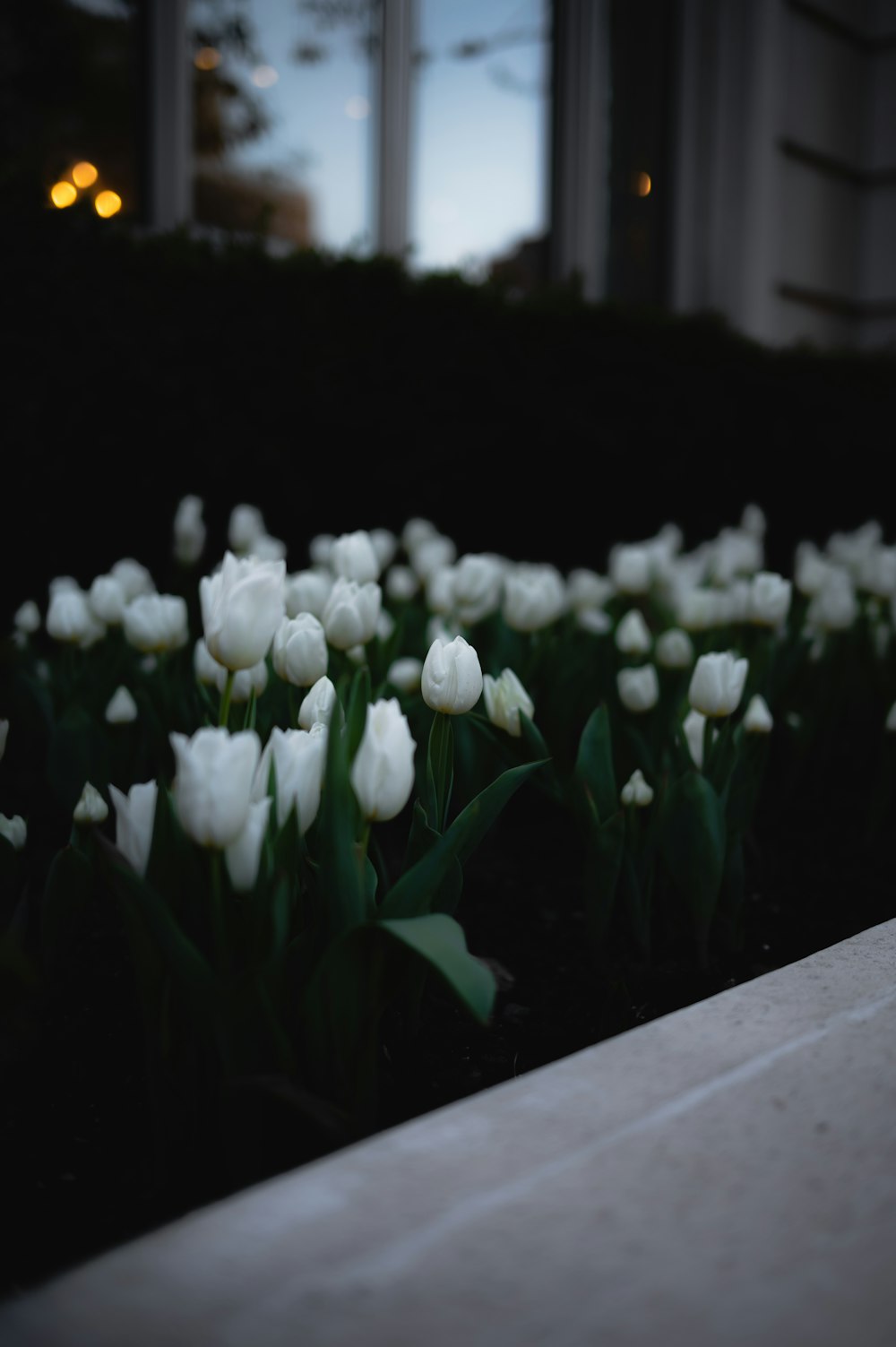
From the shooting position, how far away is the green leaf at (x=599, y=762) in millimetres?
1489

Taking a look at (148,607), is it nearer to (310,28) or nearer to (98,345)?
(98,345)

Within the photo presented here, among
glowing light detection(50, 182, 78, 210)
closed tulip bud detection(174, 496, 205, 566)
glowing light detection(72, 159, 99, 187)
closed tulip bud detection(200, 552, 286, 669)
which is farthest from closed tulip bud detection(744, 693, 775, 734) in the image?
glowing light detection(72, 159, 99, 187)

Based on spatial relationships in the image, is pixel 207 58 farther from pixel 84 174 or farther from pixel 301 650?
pixel 301 650

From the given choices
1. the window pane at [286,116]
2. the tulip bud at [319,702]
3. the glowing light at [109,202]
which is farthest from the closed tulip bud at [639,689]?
the window pane at [286,116]

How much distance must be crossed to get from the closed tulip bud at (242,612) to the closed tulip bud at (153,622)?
71cm

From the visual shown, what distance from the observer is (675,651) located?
208 cm

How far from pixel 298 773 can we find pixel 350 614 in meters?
0.52

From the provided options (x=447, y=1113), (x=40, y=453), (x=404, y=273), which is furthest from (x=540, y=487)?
(x=447, y=1113)

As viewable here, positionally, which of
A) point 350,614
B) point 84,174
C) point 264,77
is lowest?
point 350,614

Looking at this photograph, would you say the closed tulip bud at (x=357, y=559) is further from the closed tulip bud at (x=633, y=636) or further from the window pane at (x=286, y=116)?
→ the window pane at (x=286, y=116)

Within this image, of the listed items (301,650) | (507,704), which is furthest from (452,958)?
(507,704)

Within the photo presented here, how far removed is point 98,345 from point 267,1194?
2.59 m

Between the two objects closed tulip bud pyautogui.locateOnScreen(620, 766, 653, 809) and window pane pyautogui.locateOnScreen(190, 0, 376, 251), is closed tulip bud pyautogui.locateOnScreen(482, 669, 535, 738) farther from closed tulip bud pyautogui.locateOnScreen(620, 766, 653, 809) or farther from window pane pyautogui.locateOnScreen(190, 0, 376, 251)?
window pane pyautogui.locateOnScreen(190, 0, 376, 251)

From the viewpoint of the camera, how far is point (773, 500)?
16.7ft
